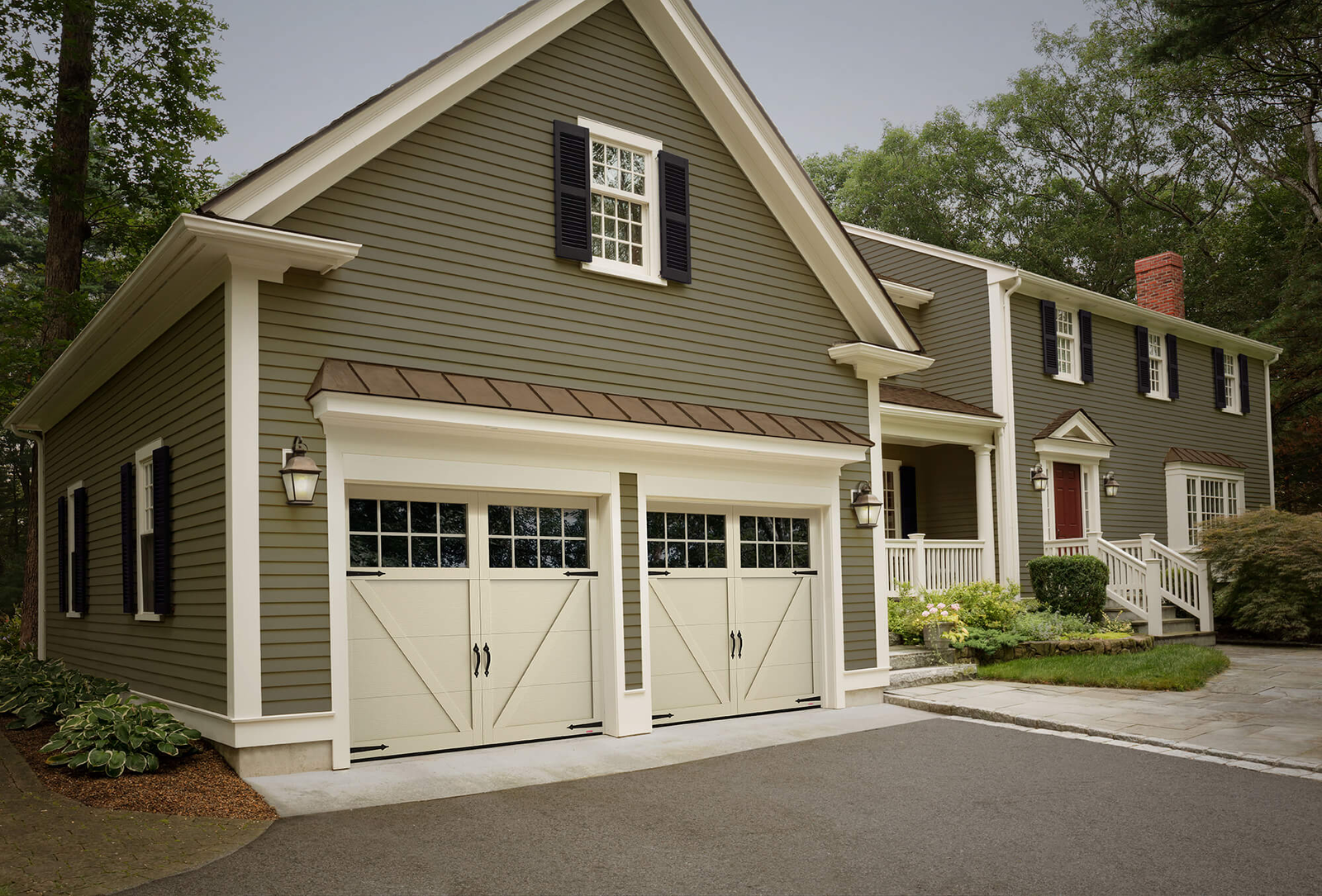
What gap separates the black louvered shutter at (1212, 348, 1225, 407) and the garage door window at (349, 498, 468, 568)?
19.5 metres

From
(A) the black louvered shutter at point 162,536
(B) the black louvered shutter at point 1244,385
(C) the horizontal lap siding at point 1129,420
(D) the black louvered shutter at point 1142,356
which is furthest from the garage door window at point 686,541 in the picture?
(B) the black louvered shutter at point 1244,385

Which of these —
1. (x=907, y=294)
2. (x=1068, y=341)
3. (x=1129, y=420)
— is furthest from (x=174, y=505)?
(x=1129, y=420)

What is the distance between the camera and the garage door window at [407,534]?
834 cm

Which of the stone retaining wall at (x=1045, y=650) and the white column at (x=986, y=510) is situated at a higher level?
the white column at (x=986, y=510)

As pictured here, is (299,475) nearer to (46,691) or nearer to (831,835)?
(831,835)

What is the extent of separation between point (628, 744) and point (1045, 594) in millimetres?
8990

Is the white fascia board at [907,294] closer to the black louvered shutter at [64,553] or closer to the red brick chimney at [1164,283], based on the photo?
the red brick chimney at [1164,283]

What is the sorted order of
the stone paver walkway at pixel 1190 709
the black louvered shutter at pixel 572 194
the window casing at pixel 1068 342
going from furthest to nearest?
1. the window casing at pixel 1068 342
2. the black louvered shutter at pixel 572 194
3. the stone paver walkway at pixel 1190 709

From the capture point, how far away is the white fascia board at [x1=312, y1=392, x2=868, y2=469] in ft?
26.0

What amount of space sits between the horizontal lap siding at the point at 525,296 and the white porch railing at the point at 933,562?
9.88 ft

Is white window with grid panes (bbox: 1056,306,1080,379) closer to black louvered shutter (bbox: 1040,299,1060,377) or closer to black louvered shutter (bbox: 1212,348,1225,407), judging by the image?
black louvered shutter (bbox: 1040,299,1060,377)

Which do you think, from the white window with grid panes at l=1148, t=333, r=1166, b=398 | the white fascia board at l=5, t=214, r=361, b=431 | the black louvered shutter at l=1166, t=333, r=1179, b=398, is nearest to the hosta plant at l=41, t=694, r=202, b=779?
the white fascia board at l=5, t=214, r=361, b=431

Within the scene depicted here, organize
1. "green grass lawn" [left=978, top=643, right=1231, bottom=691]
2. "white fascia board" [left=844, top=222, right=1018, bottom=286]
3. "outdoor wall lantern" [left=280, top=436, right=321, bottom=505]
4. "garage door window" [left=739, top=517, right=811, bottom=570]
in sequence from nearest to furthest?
"outdoor wall lantern" [left=280, top=436, right=321, bottom=505]
"garage door window" [left=739, top=517, right=811, bottom=570]
"green grass lawn" [left=978, top=643, right=1231, bottom=691]
"white fascia board" [left=844, top=222, right=1018, bottom=286]

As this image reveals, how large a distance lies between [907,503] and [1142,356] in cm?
631
